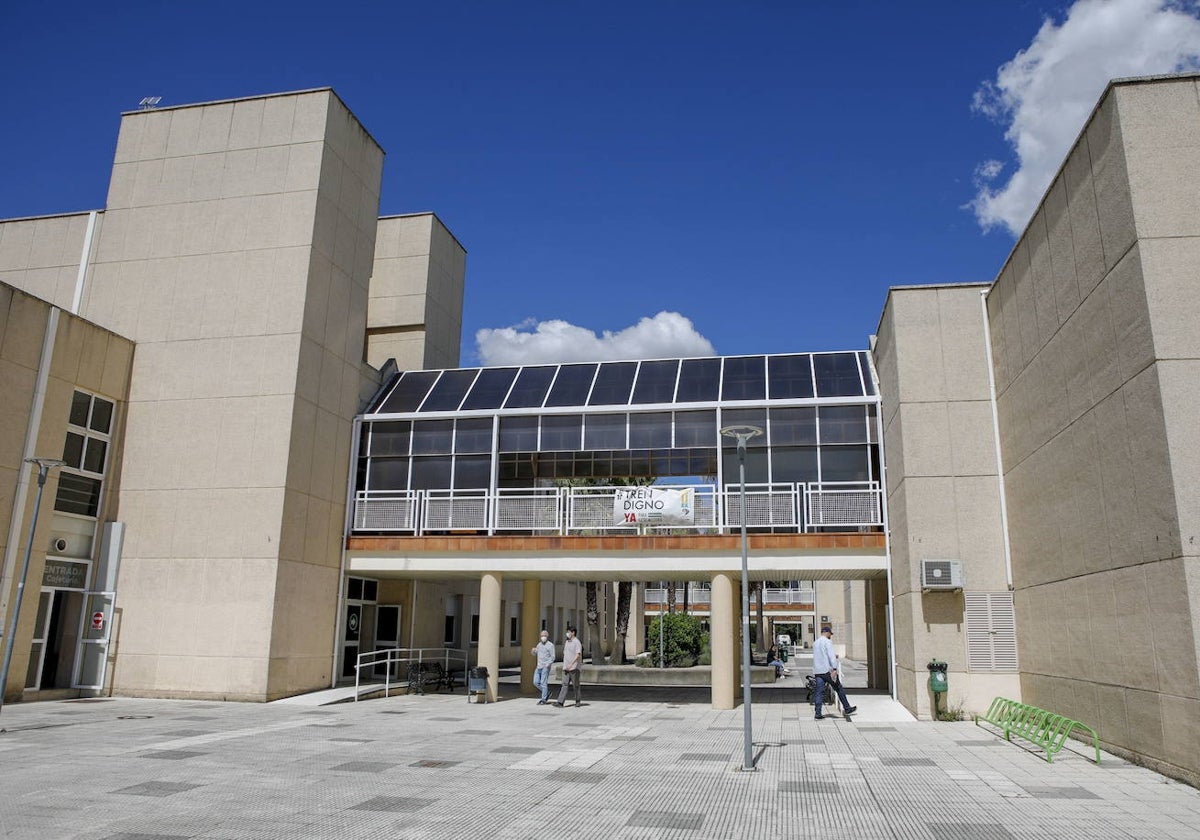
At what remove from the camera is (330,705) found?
18.3 m

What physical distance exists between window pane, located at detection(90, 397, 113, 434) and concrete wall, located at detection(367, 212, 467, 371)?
28.2 ft

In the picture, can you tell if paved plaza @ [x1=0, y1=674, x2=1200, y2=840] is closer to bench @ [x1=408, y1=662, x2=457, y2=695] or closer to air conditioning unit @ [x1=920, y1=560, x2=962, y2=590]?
air conditioning unit @ [x1=920, y1=560, x2=962, y2=590]

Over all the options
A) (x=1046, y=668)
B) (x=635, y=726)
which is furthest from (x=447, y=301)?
(x=1046, y=668)

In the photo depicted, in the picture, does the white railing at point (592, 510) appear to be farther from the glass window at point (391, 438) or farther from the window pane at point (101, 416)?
the window pane at point (101, 416)

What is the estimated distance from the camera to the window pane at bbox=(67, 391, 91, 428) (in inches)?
749

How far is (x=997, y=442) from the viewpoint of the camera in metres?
16.5

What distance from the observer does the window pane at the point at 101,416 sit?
773 inches

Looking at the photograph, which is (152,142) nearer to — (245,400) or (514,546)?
(245,400)

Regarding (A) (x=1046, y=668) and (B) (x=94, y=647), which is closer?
(A) (x=1046, y=668)

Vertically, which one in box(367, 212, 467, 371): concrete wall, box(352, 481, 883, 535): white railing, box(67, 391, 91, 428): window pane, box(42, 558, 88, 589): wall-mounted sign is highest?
box(367, 212, 467, 371): concrete wall

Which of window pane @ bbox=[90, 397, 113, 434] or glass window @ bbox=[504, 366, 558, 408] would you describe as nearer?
window pane @ bbox=[90, 397, 113, 434]

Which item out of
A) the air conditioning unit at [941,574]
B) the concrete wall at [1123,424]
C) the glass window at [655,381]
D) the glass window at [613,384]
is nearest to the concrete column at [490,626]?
the glass window at [613,384]

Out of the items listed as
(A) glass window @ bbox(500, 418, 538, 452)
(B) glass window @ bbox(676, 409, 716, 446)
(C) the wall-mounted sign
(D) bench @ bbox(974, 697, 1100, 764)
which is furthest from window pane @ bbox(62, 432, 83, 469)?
(D) bench @ bbox(974, 697, 1100, 764)

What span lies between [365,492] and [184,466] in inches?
164
